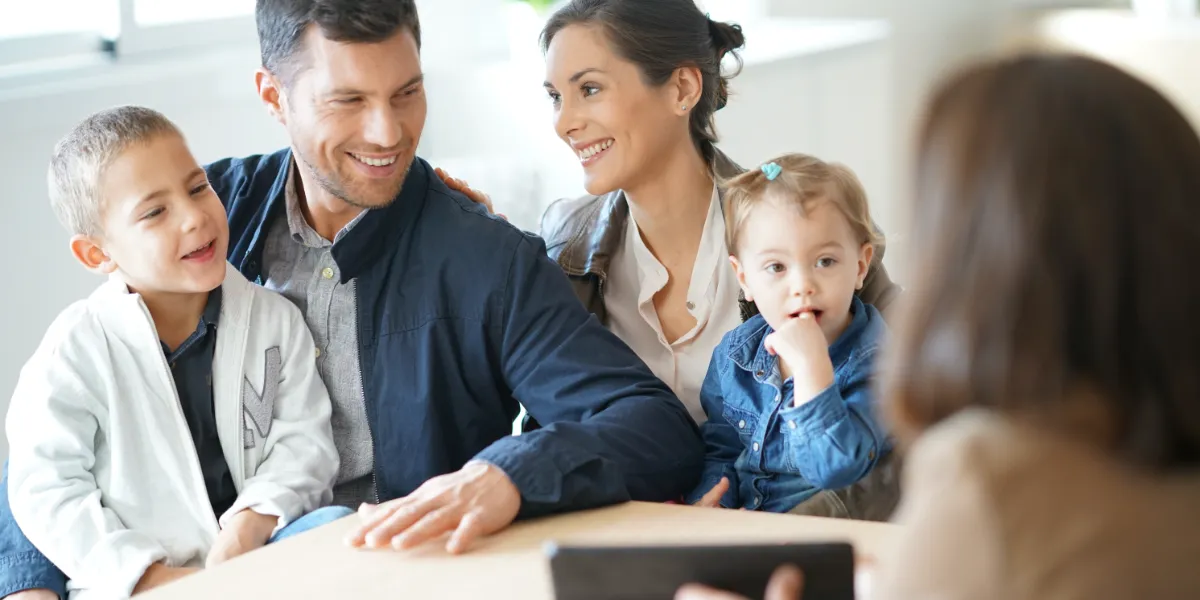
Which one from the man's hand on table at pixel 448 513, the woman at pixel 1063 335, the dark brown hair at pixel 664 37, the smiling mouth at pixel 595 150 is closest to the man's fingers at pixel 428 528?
the man's hand on table at pixel 448 513

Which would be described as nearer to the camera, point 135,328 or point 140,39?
point 135,328

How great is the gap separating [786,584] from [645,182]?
144 cm

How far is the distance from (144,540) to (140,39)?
1.76m

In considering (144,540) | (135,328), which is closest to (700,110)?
(135,328)

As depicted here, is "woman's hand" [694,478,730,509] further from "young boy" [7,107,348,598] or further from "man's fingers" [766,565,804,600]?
Result: "man's fingers" [766,565,804,600]

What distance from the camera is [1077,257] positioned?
2.61 ft

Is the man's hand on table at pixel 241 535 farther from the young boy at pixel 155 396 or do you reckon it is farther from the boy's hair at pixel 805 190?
the boy's hair at pixel 805 190

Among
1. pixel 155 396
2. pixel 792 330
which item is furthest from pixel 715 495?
pixel 155 396

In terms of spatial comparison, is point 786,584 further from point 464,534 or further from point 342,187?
point 342,187

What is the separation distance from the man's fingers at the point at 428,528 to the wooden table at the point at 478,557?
0.04 feet

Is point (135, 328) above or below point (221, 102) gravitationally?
below

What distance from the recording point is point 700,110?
2.58 m

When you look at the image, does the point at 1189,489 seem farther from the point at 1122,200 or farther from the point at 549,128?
the point at 549,128

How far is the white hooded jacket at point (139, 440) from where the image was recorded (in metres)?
1.80
